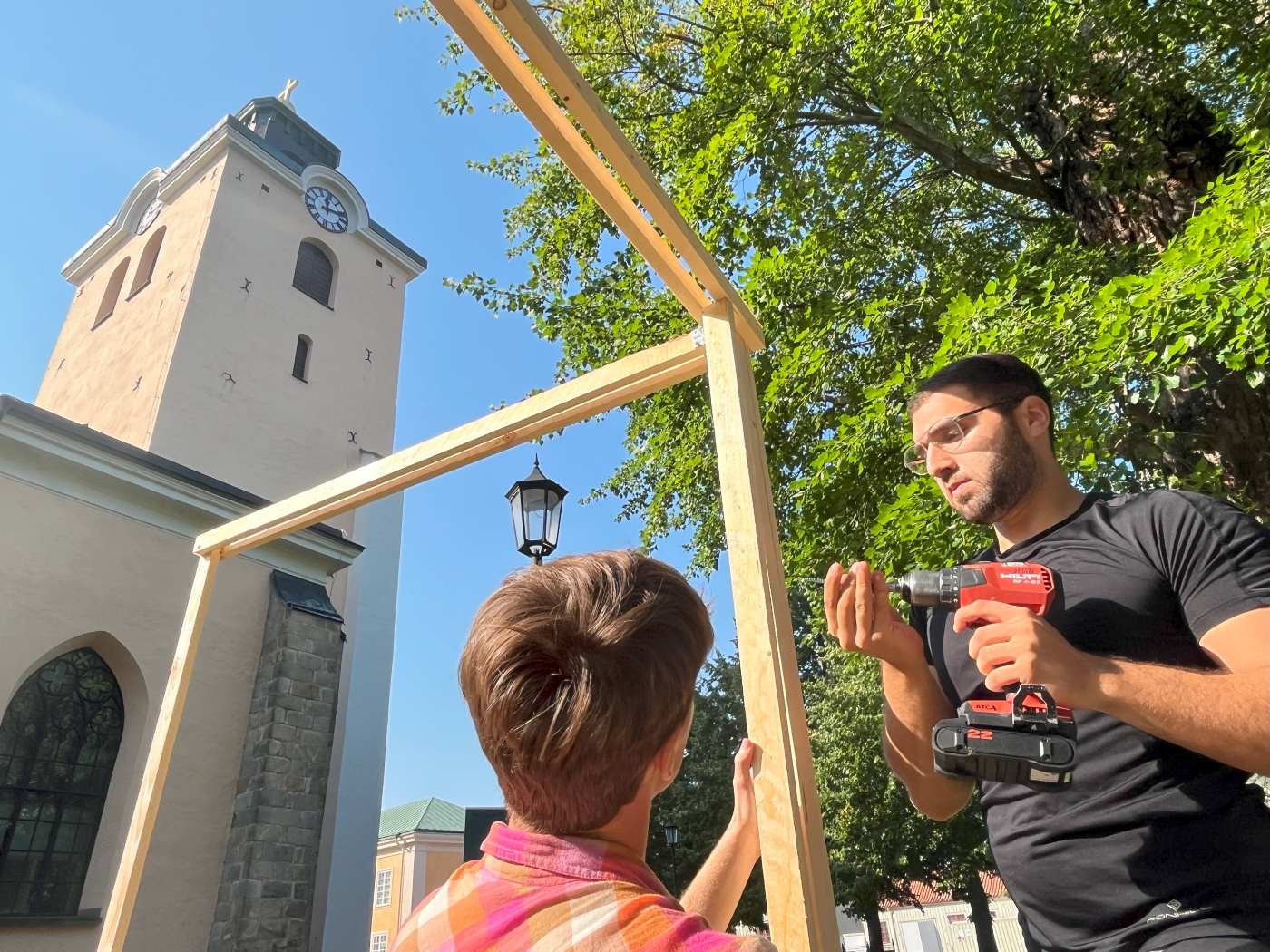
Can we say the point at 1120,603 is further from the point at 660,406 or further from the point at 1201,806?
the point at 660,406

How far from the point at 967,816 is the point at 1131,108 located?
48.1 feet

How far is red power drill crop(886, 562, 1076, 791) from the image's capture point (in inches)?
47.3

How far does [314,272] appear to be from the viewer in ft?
56.5

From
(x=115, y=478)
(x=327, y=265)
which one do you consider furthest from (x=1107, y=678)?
(x=327, y=265)

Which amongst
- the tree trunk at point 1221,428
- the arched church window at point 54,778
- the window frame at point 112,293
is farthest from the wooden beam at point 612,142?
the window frame at point 112,293

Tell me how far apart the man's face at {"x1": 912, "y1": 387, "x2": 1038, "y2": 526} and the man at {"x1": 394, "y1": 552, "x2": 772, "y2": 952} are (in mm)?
756

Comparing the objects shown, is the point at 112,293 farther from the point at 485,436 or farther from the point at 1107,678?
the point at 1107,678

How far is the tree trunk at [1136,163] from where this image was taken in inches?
279

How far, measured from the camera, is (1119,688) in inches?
46.6

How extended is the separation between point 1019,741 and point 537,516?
4.45 metres

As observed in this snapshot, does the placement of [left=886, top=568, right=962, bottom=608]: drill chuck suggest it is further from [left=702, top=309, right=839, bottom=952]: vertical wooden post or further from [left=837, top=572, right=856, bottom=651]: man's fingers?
[left=702, top=309, right=839, bottom=952]: vertical wooden post

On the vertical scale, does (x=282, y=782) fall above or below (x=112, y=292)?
below

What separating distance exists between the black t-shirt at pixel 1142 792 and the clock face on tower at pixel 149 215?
2029 centimetres

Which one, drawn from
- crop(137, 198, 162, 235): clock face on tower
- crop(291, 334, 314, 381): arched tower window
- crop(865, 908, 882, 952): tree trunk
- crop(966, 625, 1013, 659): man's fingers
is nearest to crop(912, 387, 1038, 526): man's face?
crop(966, 625, 1013, 659): man's fingers
